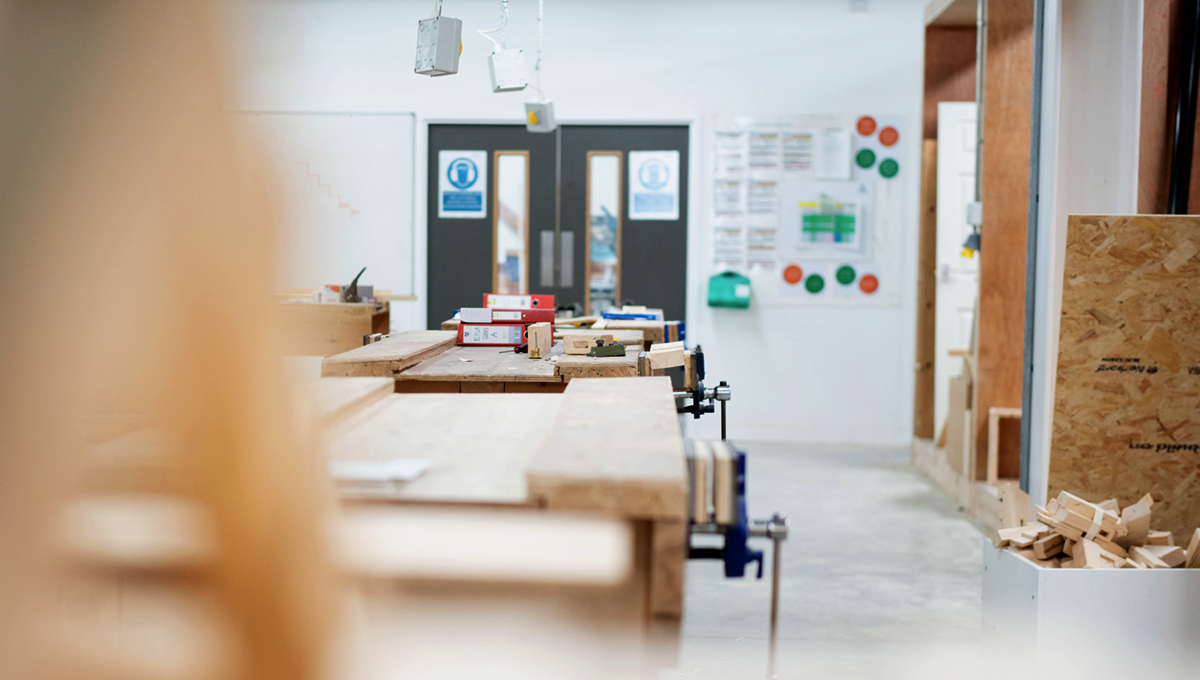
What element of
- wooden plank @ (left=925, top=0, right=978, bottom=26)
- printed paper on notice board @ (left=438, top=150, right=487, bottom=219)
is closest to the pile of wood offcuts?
wooden plank @ (left=925, top=0, right=978, bottom=26)

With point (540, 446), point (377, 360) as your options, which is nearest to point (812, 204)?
point (377, 360)

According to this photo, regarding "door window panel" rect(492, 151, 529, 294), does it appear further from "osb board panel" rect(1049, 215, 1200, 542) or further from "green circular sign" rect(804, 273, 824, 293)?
"osb board panel" rect(1049, 215, 1200, 542)

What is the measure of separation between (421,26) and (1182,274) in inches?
92.0

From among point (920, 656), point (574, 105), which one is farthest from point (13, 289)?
point (574, 105)

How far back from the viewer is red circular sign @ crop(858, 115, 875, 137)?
5.89m

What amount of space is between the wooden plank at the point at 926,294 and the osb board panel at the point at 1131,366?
103 inches

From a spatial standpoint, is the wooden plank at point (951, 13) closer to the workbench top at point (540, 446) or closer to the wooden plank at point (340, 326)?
the wooden plank at point (340, 326)

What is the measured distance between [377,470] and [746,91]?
Result: 5350mm

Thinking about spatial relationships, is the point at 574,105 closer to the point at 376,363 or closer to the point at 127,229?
the point at 376,363

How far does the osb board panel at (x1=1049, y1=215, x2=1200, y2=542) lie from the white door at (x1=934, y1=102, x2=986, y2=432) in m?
2.28

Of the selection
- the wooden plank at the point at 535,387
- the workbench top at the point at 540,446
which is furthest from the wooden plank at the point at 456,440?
the wooden plank at the point at 535,387

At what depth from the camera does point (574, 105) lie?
6.02 m

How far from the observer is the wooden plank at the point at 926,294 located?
515cm

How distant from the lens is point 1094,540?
236cm
